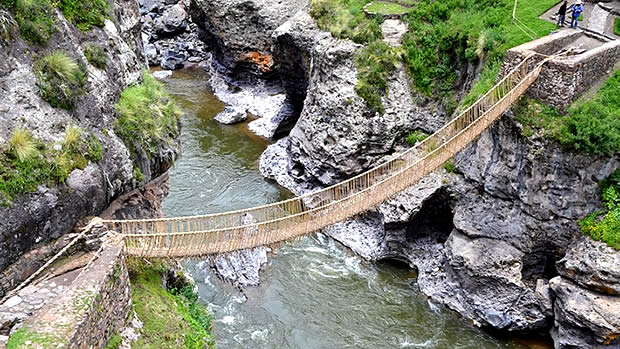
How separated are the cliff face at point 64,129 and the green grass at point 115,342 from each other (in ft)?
6.18

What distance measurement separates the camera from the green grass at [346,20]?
20.0 metres

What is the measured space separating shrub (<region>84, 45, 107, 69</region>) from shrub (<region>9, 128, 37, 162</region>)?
282 centimetres

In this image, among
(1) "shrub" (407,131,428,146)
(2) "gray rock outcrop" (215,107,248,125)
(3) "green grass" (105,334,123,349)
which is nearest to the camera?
(3) "green grass" (105,334,123,349)

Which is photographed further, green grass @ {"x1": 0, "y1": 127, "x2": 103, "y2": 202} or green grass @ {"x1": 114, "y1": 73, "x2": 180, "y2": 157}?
green grass @ {"x1": 114, "y1": 73, "x2": 180, "y2": 157}

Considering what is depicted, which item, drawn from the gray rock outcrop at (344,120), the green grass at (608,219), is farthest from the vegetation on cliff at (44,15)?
the green grass at (608,219)

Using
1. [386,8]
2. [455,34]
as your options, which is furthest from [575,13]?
[386,8]

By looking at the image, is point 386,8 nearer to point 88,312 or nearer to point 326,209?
point 326,209

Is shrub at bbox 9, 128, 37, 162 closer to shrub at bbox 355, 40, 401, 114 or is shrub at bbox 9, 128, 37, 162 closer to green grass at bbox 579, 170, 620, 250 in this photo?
shrub at bbox 355, 40, 401, 114

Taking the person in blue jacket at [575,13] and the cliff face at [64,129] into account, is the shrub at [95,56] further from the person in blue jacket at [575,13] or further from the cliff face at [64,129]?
the person in blue jacket at [575,13]

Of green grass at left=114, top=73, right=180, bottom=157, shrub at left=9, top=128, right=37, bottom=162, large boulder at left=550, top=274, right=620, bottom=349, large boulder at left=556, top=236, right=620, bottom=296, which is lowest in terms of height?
large boulder at left=550, top=274, right=620, bottom=349

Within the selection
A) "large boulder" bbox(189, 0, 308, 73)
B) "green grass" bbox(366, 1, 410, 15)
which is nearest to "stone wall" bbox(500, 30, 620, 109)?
"green grass" bbox(366, 1, 410, 15)

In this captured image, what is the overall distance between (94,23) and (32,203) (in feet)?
15.9

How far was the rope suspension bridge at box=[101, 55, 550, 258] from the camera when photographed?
37.0 feet

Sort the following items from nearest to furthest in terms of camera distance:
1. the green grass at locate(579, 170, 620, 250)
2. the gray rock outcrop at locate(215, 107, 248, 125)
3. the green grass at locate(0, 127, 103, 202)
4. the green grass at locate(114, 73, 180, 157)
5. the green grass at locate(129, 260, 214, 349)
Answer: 1. the green grass at locate(0, 127, 103, 202)
2. the green grass at locate(129, 260, 214, 349)
3. the green grass at locate(114, 73, 180, 157)
4. the green grass at locate(579, 170, 620, 250)
5. the gray rock outcrop at locate(215, 107, 248, 125)
